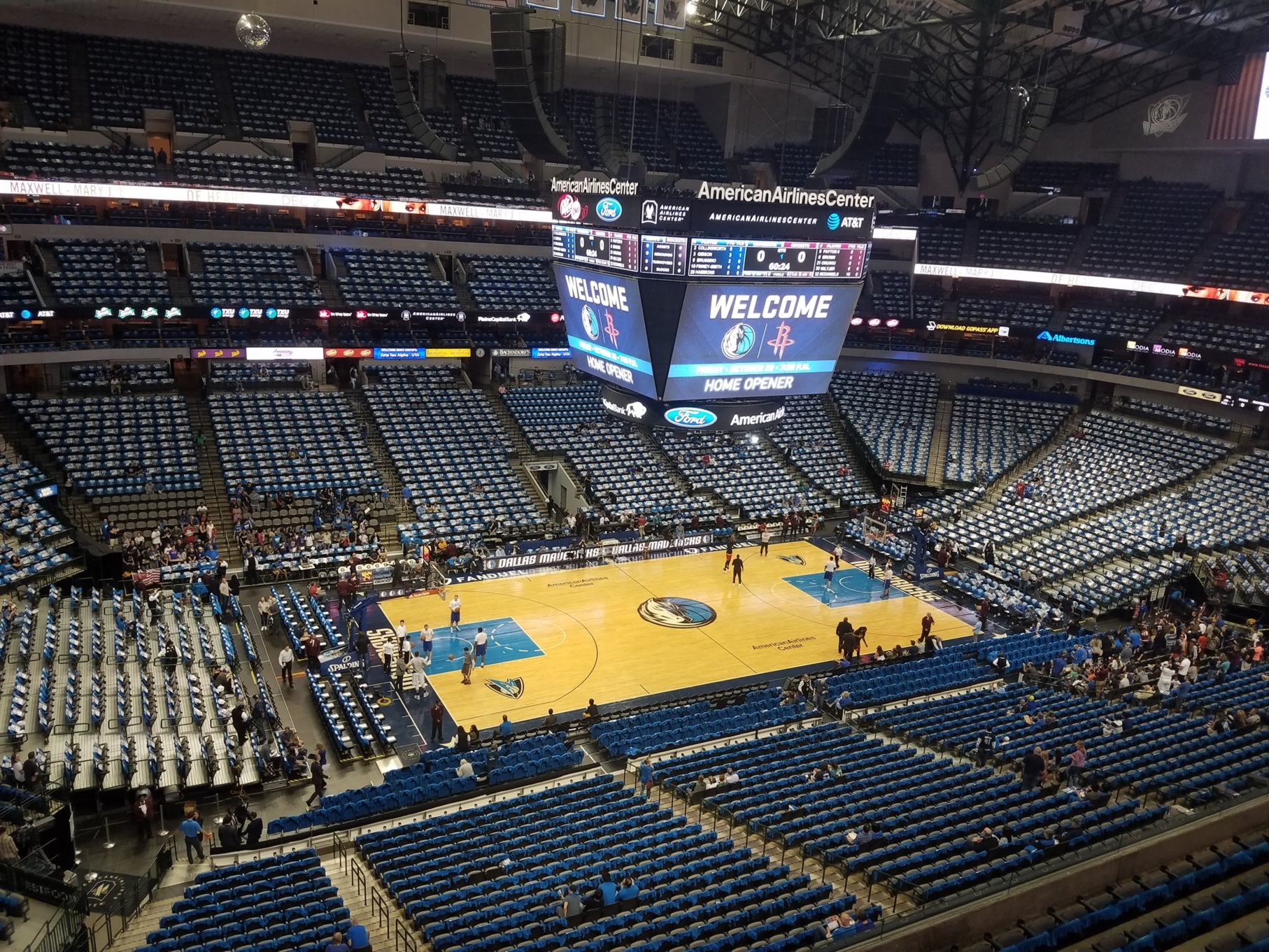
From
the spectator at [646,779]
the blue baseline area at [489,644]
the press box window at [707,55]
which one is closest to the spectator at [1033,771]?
the spectator at [646,779]

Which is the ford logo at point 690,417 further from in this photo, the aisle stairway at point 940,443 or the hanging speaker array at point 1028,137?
the aisle stairway at point 940,443

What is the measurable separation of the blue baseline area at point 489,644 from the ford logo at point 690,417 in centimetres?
757

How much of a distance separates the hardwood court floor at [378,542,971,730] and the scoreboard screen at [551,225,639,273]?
32.0ft

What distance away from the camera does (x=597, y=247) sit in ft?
67.6

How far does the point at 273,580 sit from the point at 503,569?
6712 mm

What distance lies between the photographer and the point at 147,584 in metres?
25.7

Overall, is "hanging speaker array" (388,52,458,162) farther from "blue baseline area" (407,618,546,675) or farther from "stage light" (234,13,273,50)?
"blue baseline area" (407,618,546,675)

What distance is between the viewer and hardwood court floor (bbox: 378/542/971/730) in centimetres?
2286

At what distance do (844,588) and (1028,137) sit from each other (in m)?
13.8

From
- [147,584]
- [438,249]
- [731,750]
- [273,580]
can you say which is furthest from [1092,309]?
[147,584]

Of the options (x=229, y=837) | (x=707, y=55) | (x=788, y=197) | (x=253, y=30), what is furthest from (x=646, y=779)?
(x=707, y=55)

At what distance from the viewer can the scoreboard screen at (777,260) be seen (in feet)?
62.9

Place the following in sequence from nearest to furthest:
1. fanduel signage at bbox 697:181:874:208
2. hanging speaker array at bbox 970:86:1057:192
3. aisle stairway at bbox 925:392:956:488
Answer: fanduel signage at bbox 697:181:874:208, hanging speaker array at bbox 970:86:1057:192, aisle stairway at bbox 925:392:956:488

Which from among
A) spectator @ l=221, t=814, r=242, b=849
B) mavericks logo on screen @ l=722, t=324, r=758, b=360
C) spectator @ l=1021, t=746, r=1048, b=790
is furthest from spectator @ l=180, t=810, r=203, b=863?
spectator @ l=1021, t=746, r=1048, b=790
